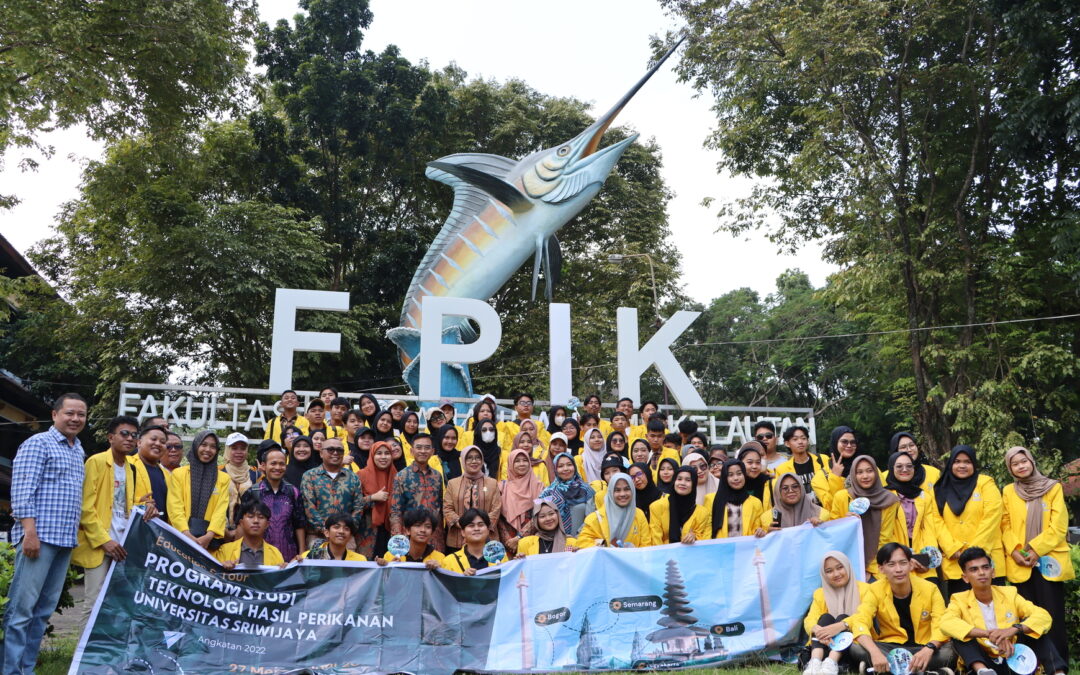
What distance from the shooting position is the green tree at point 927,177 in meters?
A: 17.2

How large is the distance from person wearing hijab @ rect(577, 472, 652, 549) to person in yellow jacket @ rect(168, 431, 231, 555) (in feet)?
8.90

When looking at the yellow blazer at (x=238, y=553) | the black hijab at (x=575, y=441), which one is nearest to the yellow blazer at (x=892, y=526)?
the black hijab at (x=575, y=441)

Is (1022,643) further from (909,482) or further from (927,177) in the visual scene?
(927,177)

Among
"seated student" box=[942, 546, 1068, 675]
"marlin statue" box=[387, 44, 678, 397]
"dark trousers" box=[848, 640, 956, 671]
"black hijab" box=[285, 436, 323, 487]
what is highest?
"marlin statue" box=[387, 44, 678, 397]

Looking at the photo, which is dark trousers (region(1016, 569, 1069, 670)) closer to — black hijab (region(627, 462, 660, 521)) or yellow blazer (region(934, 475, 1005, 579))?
yellow blazer (region(934, 475, 1005, 579))

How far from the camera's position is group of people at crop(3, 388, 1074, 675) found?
5.60 m

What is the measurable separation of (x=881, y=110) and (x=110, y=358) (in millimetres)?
18234

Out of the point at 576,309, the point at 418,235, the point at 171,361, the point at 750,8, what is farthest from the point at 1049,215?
the point at 171,361

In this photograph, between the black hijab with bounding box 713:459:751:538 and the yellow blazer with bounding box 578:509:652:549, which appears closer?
the yellow blazer with bounding box 578:509:652:549

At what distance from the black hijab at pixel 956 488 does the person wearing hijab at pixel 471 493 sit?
3527 millimetres

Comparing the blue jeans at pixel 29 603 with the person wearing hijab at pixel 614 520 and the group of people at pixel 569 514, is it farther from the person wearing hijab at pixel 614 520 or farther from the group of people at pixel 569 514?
the person wearing hijab at pixel 614 520

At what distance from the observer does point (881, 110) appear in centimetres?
1895

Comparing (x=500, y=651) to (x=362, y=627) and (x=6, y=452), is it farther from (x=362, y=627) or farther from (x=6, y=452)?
(x=6, y=452)

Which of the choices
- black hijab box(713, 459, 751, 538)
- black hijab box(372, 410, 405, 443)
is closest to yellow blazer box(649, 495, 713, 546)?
black hijab box(713, 459, 751, 538)
